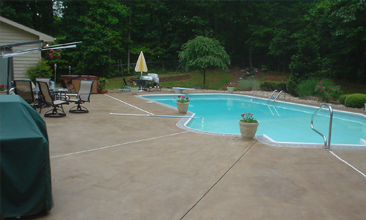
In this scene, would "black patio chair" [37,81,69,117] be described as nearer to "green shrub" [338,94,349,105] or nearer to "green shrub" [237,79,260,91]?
"green shrub" [338,94,349,105]

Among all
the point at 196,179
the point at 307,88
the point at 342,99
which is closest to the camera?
the point at 196,179

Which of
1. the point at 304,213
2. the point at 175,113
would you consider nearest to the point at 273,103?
the point at 175,113

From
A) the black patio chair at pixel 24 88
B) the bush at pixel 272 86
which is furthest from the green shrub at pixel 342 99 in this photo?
the black patio chair at pixel 24 88

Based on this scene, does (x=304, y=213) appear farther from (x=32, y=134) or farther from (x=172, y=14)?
(x=172, y=14)

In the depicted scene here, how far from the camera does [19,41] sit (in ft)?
42.6

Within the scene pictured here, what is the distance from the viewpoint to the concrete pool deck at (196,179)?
3.01 m

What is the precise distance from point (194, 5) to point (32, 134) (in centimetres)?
2878

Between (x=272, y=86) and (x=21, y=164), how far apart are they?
1732 cm

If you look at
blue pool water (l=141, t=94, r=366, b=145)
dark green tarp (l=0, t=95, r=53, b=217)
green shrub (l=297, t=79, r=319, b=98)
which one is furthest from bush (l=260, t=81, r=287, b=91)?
dark green tarp (l=0, t=95, r=53, b=217)

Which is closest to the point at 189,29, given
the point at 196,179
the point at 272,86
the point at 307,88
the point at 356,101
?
the point at 272,86

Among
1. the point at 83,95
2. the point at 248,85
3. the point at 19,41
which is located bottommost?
the point at 83,95

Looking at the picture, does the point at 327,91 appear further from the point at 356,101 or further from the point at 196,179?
the point at 196,179

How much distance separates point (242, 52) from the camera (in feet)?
106

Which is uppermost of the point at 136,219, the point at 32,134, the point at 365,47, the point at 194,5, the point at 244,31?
the point at 194,5
